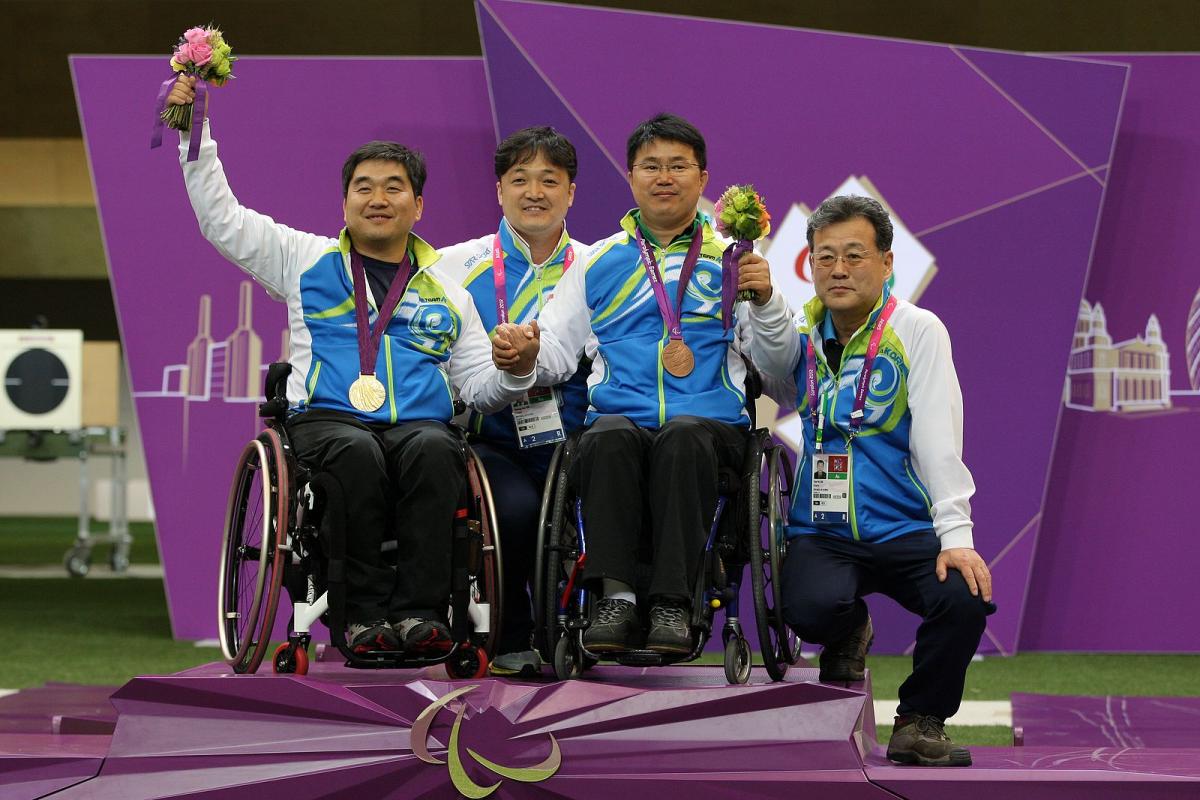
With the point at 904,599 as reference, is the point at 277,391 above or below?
above

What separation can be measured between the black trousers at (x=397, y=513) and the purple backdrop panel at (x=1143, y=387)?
319 centimetres

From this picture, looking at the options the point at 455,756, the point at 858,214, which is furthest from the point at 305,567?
the point at 858,214

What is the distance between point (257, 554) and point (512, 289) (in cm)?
86

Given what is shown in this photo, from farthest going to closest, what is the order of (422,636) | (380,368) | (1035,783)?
(380,368), (422,636), (1035,783)

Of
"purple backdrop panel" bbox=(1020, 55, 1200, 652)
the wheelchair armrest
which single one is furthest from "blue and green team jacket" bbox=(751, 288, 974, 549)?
"purple backdrop panel" bbox=(1020, 55, 1200, 652)

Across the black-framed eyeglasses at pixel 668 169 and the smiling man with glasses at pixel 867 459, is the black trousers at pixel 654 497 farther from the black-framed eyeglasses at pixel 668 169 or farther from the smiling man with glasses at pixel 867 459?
the black-framed eyeglasses at pixel 668 169

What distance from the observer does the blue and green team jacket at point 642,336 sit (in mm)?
2836

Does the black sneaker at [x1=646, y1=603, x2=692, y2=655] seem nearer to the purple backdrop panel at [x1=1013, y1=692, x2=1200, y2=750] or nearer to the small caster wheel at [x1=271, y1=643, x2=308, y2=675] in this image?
the small caster wheel at [x1=271, y1=643, x2=308, y2=675]

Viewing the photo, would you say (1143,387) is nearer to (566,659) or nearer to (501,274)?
(501,274)

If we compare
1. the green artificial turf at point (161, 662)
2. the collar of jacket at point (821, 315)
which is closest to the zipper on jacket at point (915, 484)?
the collar of jacket at point (821, 315)

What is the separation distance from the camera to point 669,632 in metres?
2.55

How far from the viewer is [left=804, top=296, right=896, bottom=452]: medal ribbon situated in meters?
2.71

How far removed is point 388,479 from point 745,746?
838 mm

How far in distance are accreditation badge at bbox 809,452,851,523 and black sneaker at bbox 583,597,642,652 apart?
0.41 m
